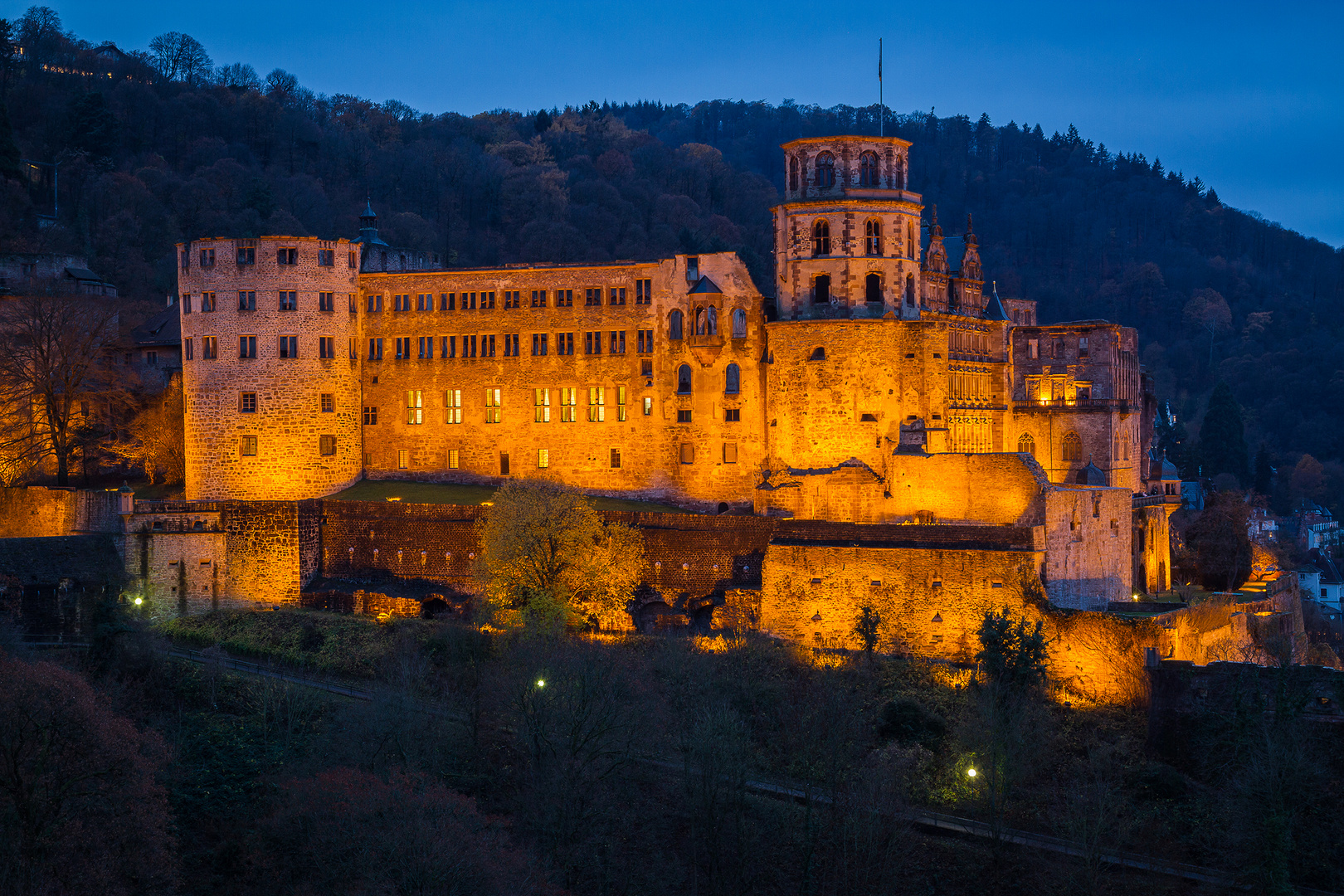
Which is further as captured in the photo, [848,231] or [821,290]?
[821,290]

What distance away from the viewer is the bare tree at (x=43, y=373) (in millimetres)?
57281

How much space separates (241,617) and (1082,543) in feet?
102

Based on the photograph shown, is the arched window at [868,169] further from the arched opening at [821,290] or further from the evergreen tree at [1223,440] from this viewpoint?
the evergreen tree at [1223,440]

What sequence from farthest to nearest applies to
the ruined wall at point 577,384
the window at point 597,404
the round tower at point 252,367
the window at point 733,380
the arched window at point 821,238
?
1. the window at point 597,404
2. the round tower at point 252,367
3. the ruined wall at point 577,384
4. the window at point 733,380
5. the arched window at point 821,238

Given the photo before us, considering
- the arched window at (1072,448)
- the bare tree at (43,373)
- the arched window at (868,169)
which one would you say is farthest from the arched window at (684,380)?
the bare tree at (43,373)

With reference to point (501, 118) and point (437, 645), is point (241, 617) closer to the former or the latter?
point (437, 645)

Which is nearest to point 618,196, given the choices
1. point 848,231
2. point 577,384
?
point 577,384

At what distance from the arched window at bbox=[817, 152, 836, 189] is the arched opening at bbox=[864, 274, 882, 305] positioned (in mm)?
4167

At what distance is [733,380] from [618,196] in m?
43.4

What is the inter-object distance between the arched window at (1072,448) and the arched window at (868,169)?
14510 mm

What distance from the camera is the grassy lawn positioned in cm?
5541

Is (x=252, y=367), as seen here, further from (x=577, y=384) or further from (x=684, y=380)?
(x=684, y=380)

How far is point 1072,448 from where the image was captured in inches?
2341

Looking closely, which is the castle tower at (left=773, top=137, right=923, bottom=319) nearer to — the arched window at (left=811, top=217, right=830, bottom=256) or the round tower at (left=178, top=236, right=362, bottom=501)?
the arched window at (left=811, top=217, right=830, bottom=256)
